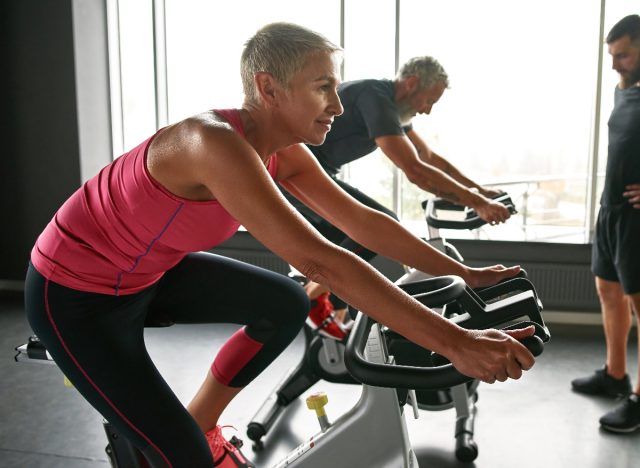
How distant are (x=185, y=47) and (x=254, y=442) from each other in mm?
3510

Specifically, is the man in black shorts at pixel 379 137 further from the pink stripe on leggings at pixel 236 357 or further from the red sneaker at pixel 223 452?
the red sneaker at pixel 223 452

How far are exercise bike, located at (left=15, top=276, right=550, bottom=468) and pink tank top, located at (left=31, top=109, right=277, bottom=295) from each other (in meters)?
0.38

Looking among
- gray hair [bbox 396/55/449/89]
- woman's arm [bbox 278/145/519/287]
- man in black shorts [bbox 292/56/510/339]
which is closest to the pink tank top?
woman's arm [bbox 278/145/519/287]

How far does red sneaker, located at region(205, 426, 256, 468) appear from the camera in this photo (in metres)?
1.56

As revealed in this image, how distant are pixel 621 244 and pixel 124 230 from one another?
7.25ft

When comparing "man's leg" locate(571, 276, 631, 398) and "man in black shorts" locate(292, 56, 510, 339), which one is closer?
"man in black shorts" locate(292, 56, 510, 339)

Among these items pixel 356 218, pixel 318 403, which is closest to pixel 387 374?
pixel 318 403

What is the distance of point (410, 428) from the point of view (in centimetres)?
283

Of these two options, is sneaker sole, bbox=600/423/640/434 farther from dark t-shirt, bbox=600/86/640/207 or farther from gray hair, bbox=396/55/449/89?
gray hair, bbox=396/55/449/89

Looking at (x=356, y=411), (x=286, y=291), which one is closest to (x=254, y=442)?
(x=286, y=291)

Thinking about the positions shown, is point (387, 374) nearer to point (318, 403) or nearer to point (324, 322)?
point (318, 403)

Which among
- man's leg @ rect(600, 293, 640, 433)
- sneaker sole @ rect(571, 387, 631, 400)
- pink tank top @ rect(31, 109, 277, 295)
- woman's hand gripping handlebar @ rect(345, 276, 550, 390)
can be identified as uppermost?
pink tank top @ rect(31, 109, 277, 295)

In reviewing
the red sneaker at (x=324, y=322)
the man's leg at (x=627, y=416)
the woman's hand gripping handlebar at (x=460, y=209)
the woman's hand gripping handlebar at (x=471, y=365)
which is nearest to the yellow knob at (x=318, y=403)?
the woman's hand gripping handlebar at (x=471, y=365)

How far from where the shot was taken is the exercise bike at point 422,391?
2520 millimetres
